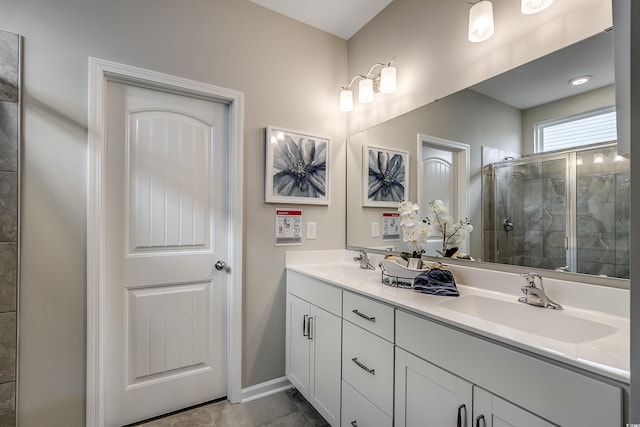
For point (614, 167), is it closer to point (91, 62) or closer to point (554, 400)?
point (554, 400)

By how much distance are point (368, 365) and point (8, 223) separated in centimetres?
179

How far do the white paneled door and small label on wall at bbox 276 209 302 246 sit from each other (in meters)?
0.36

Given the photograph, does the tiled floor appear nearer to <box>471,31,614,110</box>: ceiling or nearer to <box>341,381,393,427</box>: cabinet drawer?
<box>341,381,393,427</box>: cabinet drawer

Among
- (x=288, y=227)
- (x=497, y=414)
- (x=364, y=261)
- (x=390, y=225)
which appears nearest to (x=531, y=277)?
(x=497, y=414)

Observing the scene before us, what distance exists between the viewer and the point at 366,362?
54.6 inches

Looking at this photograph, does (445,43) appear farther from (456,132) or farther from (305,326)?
(305,326)

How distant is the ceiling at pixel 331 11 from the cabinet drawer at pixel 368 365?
2.06 metres

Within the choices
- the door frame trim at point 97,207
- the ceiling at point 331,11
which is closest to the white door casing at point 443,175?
the ceiling at point 331,11

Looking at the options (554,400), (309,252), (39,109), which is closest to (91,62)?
(39,109)

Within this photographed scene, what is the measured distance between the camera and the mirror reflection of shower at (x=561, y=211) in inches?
43.3

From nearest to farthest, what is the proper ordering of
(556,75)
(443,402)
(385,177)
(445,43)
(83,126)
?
(443,402) → (556,75) → (83,126) → (445,43) → (385,177)

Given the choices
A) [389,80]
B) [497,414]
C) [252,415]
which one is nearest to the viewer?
[497,414]

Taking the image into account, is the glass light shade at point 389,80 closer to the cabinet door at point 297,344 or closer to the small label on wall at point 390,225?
the small label on wall at point 390,225

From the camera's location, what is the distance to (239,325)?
198 centimetres
